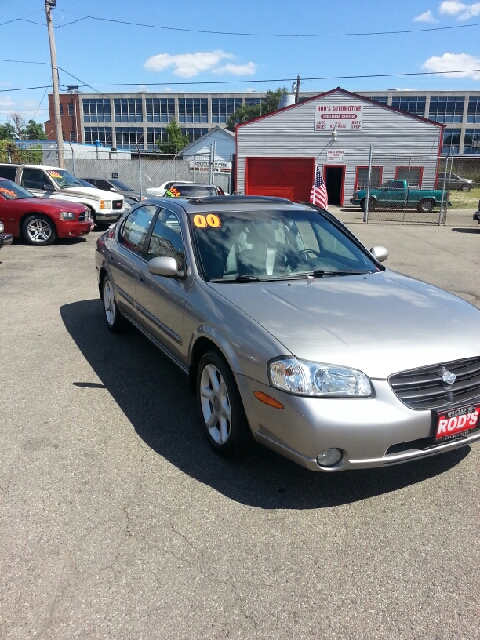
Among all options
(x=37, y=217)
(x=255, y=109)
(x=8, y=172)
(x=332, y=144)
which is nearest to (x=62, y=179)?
(x=8, y=172)

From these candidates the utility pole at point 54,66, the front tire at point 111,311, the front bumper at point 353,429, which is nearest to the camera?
the front bumper at point 353,429

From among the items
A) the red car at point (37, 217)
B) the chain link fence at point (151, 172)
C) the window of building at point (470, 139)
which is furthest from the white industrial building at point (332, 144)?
the window of building at point (470, 139)

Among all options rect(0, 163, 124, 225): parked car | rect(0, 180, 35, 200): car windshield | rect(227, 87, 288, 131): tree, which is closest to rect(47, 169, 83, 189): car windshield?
rect(0, 163, 124, 225): parked car

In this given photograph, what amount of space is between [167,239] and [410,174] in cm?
2790

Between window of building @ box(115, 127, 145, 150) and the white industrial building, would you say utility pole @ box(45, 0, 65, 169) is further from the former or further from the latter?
window of building @ box(115, 127, 145, 150)

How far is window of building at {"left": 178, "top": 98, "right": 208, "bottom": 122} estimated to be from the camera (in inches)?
3428

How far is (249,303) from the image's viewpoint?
3387 mm

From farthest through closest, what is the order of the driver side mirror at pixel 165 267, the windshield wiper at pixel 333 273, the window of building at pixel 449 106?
the window of building at pixel 449 106, the windshield wiper at pixel 333 273, the driver side mirror at pixel 165 267

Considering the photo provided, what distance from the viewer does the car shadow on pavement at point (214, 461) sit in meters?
3.10

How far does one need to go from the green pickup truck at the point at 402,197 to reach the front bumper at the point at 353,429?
2590 cm

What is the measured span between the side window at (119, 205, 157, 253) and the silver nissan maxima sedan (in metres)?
0.22

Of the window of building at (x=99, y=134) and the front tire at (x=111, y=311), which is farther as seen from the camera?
the window of building at (x=99, y=134)

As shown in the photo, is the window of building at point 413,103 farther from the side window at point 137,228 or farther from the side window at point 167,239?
the side window at point 167,239

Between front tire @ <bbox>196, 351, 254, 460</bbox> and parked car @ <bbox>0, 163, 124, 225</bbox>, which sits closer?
front tire @ <bbox>196, 351, 254, 460</bbox>
